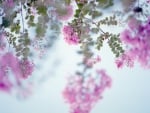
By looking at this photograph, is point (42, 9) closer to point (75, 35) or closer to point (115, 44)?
point (75, 35)

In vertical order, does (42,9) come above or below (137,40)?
above

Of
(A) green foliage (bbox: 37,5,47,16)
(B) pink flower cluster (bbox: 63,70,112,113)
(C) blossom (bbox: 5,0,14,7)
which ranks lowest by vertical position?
(B) pink flower cluster (bbox: 63,70,112,113)

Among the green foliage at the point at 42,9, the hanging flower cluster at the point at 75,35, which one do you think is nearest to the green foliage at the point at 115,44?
the hanging flower cluster at the point at 75,35

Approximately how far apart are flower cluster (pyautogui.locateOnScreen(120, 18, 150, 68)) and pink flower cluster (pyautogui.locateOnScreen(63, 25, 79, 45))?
0.60ft

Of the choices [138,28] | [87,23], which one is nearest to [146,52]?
[138,28]

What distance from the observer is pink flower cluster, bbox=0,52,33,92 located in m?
2.14

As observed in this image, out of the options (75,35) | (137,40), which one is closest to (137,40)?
(137,40)

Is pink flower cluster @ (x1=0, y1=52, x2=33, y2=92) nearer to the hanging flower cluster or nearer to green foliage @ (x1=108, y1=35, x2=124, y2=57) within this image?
the hanging flower cluster

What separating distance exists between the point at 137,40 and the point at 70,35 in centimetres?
27

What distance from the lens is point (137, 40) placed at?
2.09m

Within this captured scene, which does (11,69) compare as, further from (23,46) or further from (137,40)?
(137,40)

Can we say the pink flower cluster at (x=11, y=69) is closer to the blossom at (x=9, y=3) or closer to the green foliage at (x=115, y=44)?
the blossom at (x=9, y=3)

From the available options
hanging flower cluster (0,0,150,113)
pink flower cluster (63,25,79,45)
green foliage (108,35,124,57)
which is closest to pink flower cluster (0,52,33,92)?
hanging flower cluster (0,0,150,113)

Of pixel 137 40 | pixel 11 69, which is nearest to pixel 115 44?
pixel 137 40
